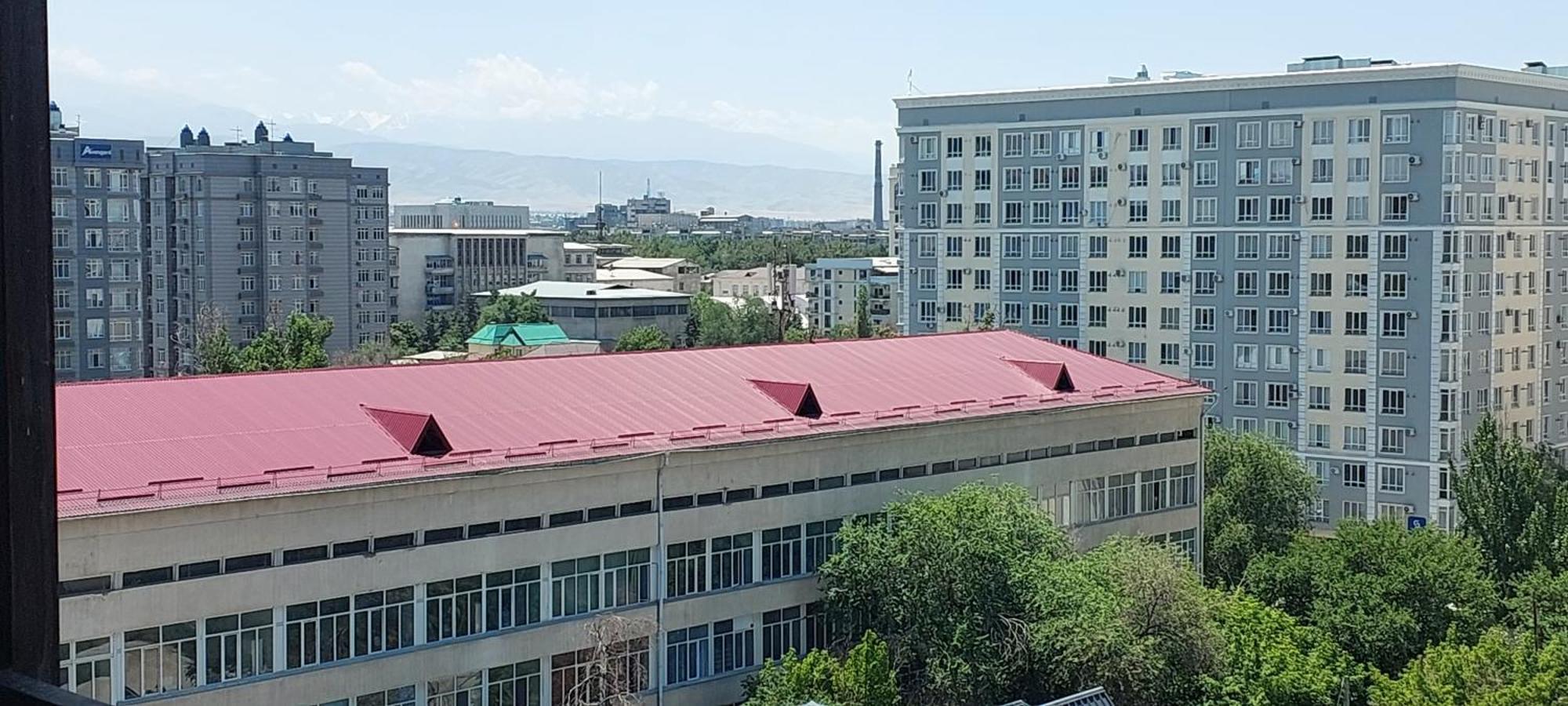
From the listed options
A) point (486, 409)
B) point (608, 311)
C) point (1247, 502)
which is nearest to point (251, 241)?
point (608, 311)

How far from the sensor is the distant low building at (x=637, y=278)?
12238 cm

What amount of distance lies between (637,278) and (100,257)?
6340 cm

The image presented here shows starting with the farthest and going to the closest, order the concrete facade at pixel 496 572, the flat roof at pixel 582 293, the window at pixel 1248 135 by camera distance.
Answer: the flat roof at pixel 582 293 → the window at pixel 1248 135 → the concrete facade at pixel 496 572

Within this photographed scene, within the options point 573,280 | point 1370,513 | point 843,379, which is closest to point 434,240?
point 573,280

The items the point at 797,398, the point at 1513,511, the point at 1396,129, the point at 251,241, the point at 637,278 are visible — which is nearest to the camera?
the point at 797,398

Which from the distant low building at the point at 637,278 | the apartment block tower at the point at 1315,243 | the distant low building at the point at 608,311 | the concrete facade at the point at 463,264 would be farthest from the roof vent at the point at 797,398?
the distant low building at the point at 637,278

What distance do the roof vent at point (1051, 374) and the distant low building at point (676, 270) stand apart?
9654 cm

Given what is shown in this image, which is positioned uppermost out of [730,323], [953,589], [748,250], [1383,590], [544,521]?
[748,250]

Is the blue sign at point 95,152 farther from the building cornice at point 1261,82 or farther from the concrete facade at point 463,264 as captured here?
the concrete facade at point 463,264

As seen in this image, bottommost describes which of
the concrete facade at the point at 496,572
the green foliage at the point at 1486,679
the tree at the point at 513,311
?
the green foliage at the point at 1486,679

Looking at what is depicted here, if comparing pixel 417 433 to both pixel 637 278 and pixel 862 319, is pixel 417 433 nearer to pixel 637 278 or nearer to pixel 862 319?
pixel 862 319

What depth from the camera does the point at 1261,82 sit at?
5459 cm

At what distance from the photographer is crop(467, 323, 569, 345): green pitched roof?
74562 mm

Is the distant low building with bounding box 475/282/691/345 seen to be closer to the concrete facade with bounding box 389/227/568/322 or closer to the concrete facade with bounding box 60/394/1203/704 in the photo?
the concrete facade with bounding box 389/227/568/322
